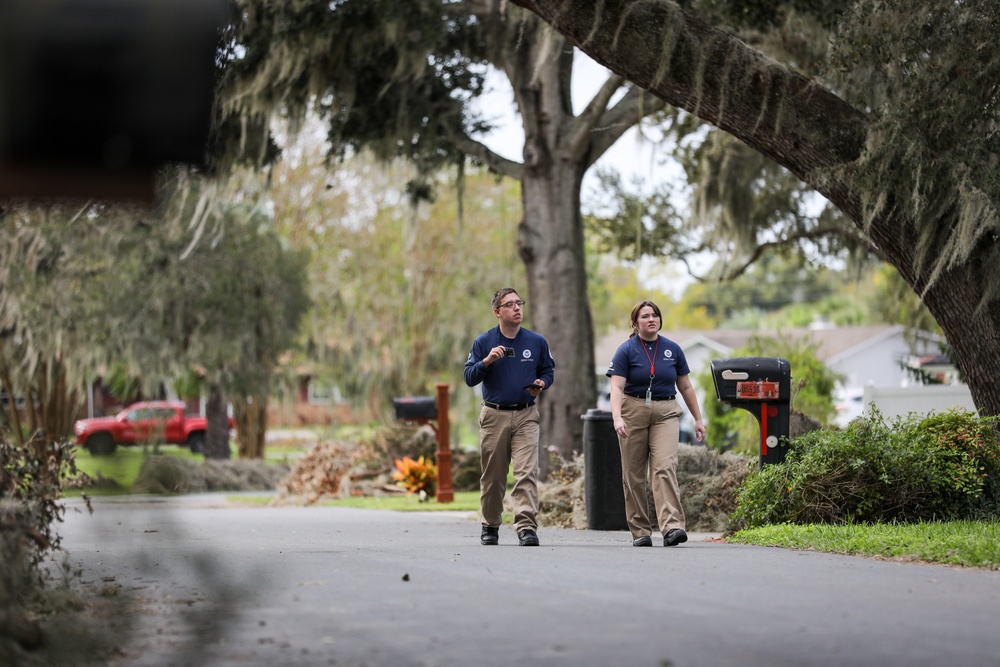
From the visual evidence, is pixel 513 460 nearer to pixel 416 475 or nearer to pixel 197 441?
pixel 416 475

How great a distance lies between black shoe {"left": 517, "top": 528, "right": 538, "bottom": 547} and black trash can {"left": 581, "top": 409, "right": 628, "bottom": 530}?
2.33 m

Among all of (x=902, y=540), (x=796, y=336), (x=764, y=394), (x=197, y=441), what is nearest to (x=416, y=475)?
(x=764, y=394)

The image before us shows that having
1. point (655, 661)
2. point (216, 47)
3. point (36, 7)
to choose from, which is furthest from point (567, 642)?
point (36, 7)

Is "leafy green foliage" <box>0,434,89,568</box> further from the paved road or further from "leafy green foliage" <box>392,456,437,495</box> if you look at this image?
"leafy green foliage" <box>392,456,437,495</box>

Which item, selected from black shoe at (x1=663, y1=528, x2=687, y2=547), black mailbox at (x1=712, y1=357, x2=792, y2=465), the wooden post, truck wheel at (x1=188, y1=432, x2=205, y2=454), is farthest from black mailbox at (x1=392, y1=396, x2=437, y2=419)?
truck wheel at (x1=188, y1=432, x2=205, y2=454)

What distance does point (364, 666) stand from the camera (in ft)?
18.0

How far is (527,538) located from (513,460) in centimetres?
63

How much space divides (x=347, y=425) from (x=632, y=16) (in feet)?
108

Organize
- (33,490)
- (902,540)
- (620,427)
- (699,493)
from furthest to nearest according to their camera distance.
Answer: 1. (699,493)
2. (620,427)
3. (902,540)
4. (33,490)

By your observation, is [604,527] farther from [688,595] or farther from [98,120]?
[98,120]

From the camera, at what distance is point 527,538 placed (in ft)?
35.1

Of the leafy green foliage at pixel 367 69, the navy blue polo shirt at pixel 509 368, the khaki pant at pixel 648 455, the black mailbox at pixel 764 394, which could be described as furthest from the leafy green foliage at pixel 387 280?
the khaki pant at pixel 648 455

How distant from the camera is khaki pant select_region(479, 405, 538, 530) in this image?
10844 millimetres

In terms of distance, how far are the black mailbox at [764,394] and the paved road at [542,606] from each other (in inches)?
52.5
